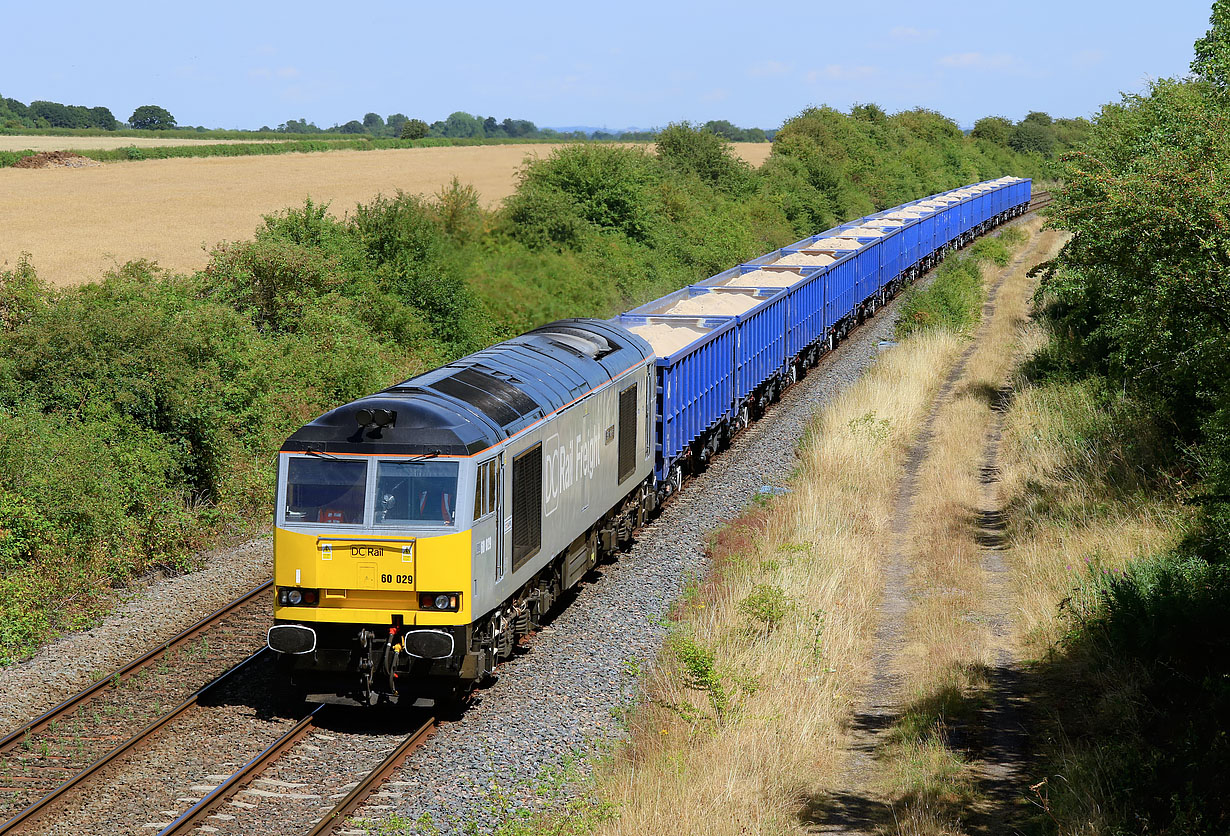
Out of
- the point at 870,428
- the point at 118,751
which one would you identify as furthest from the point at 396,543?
the point at 870,428

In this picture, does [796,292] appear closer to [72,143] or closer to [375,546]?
[375,546]

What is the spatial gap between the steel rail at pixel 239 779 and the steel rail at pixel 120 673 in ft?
8.34

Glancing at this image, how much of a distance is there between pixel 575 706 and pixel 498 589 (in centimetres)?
150

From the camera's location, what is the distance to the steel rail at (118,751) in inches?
387

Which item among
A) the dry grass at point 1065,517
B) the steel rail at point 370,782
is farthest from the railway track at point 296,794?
the dry grass at point 1065,517

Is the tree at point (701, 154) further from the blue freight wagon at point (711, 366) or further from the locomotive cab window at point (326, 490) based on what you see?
the locomotive cab window at point (326, 490)

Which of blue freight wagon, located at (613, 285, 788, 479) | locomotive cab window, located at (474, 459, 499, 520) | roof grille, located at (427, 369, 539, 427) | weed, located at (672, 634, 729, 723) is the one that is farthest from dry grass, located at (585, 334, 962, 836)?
roof grille, located at (427, 369, 539, 427)

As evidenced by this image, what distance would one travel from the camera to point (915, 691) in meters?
12.9

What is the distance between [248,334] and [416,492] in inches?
552

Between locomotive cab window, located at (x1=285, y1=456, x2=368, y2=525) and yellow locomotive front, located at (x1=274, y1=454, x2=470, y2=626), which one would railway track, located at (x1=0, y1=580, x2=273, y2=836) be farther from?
locomotive cab window, located at (x1=285, y1=456, x2=368, y2=525)

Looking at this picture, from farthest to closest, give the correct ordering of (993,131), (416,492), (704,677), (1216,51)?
(993,131), (1216,51), (704,677), (416,492)

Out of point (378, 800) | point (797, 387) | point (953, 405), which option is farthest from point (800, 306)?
point (378, 800)

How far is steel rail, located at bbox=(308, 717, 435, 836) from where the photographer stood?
9.70m

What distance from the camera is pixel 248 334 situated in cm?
2416
